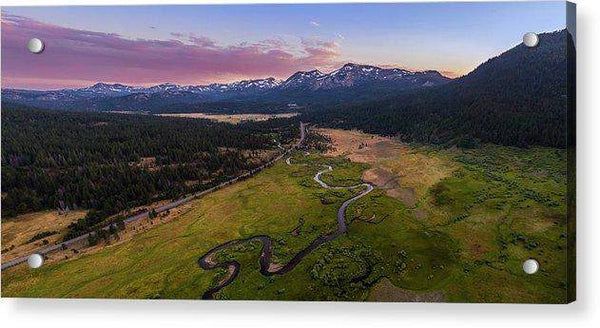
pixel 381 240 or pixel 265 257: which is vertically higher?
pixel 381 240

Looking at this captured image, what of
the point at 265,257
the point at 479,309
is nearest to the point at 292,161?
the point at 265,257

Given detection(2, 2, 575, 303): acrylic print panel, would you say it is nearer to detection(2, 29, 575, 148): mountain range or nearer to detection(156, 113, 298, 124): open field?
detection(2, 29, 575, 148): mountain range

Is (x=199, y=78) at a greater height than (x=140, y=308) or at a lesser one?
greater

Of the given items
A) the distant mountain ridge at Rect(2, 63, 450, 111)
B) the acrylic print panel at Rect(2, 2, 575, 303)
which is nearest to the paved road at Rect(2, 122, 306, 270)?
the acrylic print panel at Rect(2, 2, 575, 303)

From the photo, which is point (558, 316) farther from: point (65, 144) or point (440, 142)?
point (65, 144)

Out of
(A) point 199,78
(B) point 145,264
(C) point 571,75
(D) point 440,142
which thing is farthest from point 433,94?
(B) point 145,264

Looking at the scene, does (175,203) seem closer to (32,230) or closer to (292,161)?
(32,230)

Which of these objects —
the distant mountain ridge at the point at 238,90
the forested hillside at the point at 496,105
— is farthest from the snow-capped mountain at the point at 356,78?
the forested hillside at the point at 496,105
